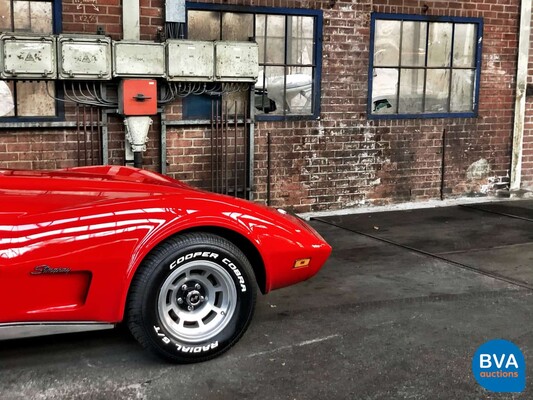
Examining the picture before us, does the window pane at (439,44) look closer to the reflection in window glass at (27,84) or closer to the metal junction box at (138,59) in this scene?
the metal junction box at (138,59)

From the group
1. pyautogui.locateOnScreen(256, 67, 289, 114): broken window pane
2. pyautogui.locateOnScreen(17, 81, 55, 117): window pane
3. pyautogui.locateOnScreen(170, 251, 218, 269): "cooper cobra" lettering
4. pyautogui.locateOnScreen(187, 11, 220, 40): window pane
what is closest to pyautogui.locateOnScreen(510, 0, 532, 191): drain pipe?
pyautogui.locateOnScreen(256, 67, 289, 114): broken window pane

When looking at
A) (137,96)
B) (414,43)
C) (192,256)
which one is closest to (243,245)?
(192,256)

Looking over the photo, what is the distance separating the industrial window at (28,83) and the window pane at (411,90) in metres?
4.60

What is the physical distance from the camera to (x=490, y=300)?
4.75m

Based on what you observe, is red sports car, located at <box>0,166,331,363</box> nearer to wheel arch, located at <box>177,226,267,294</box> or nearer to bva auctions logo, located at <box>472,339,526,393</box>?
wheel arch, located at <box>177,226,267,294</box>

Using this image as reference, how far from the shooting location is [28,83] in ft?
22.9

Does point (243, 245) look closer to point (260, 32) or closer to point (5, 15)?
point (5, 15)

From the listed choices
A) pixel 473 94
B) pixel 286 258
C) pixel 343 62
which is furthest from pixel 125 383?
pixel 473 94

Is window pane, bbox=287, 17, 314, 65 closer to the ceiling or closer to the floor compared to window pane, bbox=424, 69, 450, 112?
closer to the ceiling

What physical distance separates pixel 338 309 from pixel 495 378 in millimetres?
1366

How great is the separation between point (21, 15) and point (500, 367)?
5900mm

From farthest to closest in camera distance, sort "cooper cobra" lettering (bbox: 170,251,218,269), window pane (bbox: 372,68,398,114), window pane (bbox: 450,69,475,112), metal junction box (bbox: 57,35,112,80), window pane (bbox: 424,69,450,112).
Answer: window pane (bbox: 450,69,475,112) → window pane (bbox: 424,69,450,112) → window pane (bbox: 372,68,398,114) → metal junction box (bbox: 57,35,112,80) → "cooper cobra" lettering (bbox: 170,251,218,269)

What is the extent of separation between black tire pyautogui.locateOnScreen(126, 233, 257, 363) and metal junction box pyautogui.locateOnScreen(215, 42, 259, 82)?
13.3ft

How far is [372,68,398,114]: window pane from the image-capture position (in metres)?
8.69
